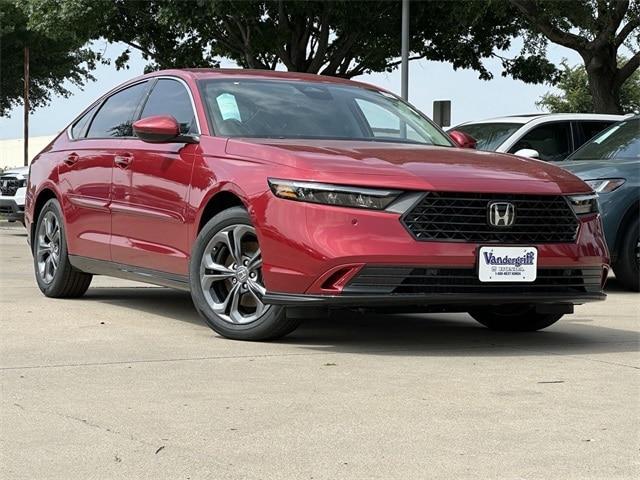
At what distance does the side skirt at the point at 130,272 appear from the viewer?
25.7 ft

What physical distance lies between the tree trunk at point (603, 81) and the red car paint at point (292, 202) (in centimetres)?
1865

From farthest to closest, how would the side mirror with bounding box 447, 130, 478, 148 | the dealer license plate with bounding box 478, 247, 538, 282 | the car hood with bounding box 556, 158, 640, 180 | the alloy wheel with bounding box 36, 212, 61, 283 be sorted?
the car hood with bounding box 556, 158, 640, 180 → the alloy wheel with bounding box 36, 212, 61, 283 → the side mirror with bounding box 447, 130, 478, 148 → the dealer license plate with bounding box 478, 247, 538, 282

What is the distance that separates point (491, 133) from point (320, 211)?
751cm

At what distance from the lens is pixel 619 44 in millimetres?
26766

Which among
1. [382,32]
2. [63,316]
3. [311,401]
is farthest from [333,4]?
[311,401]

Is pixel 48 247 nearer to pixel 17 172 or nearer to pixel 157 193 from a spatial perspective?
pixel 157 193

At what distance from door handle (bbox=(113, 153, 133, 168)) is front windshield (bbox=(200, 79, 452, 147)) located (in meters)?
0.73

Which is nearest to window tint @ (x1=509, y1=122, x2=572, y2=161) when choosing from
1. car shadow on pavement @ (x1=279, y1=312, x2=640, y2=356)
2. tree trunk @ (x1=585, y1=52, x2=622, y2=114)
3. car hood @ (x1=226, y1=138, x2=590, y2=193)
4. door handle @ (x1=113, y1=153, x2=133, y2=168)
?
car shadow on pavement @ (x1=279, y1=312, x2=640, y2=356)

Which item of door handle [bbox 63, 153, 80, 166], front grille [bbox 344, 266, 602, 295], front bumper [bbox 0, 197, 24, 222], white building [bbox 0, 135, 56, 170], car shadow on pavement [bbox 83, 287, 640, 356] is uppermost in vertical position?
door handle [bbox 63, 153, 80, 166]

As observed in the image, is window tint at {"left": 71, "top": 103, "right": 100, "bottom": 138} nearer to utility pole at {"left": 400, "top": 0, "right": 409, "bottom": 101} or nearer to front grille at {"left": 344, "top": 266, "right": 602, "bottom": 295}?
front grille at {"left": 344, "top": 266, "right": 602, "bottom": 295}

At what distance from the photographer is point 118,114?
917cm

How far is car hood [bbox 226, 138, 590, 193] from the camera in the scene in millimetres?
6727

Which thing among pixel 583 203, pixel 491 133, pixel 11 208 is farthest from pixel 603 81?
pixel 583 203

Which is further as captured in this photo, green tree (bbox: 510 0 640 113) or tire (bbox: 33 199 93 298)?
green tree (bbox: 510 0 640 113)
